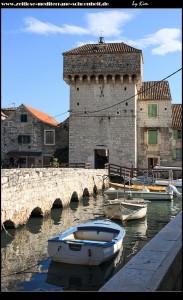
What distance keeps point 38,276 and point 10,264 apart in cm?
106

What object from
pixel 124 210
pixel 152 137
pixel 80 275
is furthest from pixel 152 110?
pixel 80 275

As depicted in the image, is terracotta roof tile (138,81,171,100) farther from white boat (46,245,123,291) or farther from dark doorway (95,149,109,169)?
white boat (46,245,123,291)

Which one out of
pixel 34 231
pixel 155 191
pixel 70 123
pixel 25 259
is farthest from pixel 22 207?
pixel 70 123

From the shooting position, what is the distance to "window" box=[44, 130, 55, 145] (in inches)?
1293

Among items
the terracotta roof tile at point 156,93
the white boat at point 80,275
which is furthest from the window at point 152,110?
the white boat at point 80,275

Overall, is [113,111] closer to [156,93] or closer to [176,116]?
[156,93]

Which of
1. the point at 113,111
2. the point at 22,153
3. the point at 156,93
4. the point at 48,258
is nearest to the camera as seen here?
the point at 48,258

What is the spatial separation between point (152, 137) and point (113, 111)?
4.15 m

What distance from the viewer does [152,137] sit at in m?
32.1

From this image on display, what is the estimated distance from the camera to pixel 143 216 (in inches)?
598

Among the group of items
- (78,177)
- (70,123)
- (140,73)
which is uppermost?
(140,73)

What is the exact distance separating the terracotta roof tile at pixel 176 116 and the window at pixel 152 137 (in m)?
1.68
